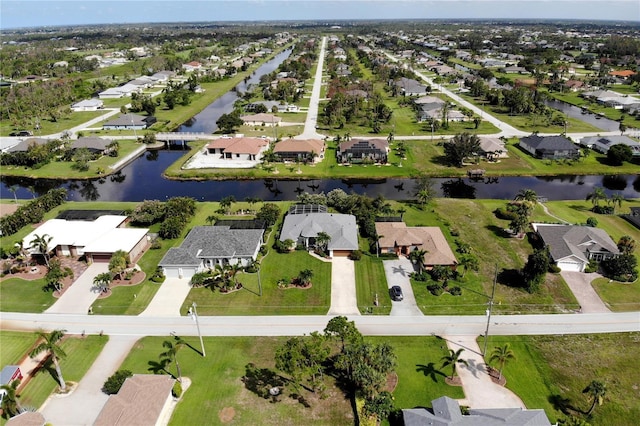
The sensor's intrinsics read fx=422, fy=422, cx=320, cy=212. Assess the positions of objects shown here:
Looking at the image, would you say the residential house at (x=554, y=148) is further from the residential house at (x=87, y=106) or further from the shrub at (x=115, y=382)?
the residential house at (x=87, y=106)

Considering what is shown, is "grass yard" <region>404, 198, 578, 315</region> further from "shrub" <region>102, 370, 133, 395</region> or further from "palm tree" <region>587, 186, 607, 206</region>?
"shrub" <region>102, 370, 133, 395</region>

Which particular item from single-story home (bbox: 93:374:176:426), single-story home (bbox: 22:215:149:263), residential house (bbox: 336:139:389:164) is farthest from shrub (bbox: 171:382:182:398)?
residential house (bbox: 336:139:389:164)

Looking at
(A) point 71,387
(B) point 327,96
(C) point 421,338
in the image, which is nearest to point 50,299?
(A) point 71,387

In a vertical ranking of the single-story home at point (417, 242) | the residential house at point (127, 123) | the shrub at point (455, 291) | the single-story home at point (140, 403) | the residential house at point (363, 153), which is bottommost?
the shrub at point (455, 291)

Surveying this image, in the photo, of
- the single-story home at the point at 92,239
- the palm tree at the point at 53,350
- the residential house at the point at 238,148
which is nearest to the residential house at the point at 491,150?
the residential house at the point at 238,148

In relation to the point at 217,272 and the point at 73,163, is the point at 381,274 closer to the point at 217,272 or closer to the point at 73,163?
the point at 217,272
